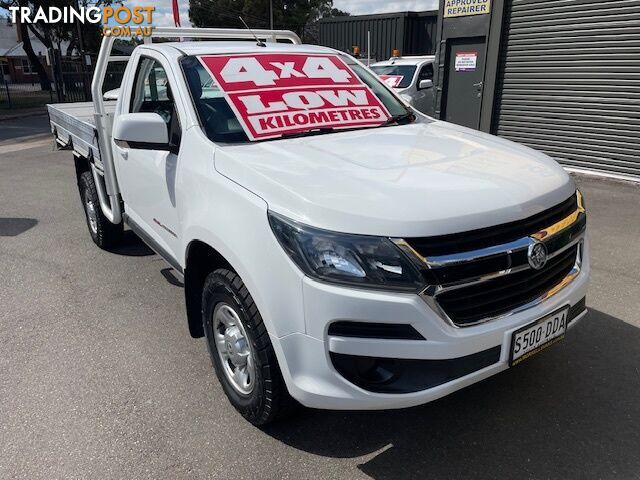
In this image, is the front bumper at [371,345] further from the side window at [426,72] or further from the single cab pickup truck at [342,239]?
the side window at [426,72]

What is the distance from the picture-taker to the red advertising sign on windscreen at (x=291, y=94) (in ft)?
9.71

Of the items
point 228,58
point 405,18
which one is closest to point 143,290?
point 228,58

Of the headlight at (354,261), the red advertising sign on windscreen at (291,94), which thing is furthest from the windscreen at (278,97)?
the headlight at (354,261)

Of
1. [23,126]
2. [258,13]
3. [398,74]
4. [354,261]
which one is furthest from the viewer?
[258,13]

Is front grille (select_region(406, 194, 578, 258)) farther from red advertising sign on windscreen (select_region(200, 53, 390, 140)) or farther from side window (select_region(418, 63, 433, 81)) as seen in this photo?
side window (select_region(418, 63, 433, 81))

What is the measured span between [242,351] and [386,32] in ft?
64.1

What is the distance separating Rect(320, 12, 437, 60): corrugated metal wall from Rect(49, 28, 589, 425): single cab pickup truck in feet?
57.8

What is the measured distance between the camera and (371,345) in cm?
195

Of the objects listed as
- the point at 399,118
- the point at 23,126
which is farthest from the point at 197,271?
the point at 23,126

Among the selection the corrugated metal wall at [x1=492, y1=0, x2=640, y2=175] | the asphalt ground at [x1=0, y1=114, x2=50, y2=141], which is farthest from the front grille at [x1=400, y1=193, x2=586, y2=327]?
the asphalt ground at [x1=0, y1=114, x2=50, y2=141]

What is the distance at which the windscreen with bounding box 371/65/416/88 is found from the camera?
11.2m

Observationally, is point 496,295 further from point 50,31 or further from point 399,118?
point 50,31

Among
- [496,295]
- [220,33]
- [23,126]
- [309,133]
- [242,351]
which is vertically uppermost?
[220,33]

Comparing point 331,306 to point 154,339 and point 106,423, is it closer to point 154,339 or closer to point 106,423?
point 106,423
